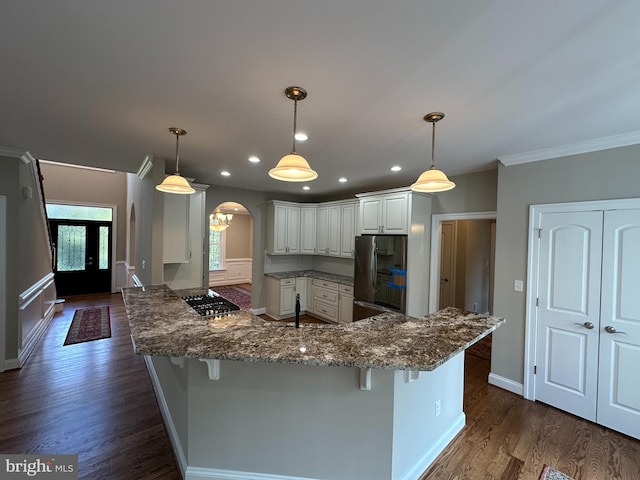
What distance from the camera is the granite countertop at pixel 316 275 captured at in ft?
16.5

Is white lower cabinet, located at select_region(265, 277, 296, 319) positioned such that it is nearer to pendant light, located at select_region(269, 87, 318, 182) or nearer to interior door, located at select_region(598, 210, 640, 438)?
pendant light, located at select_region(269, 87, 318, 182)

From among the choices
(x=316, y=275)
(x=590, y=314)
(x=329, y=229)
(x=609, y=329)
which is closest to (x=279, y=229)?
(x=329, y=229)

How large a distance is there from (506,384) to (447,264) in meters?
2.56

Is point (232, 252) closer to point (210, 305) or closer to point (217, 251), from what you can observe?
point (217, 251)

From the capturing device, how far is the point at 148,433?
7.22 feet

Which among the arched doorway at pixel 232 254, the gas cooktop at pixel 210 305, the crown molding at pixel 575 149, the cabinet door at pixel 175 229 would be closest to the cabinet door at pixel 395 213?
the crown molding at pixel 575 149

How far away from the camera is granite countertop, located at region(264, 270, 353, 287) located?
5037mm

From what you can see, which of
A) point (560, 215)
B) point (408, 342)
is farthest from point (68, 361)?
point (560, 215)

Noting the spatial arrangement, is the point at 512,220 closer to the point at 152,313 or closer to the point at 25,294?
the point at 152,313

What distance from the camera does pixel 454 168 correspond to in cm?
342

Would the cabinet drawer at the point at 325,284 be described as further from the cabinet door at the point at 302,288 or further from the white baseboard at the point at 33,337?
the white baseboard at the point at 33,337

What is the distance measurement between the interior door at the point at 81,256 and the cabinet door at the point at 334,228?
21.3 feet

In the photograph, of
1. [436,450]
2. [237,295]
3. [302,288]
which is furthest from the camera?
[237,295]

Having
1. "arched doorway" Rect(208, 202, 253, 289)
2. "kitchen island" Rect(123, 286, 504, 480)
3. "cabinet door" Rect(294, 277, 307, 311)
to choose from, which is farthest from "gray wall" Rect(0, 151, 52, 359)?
"arched doorway" Rect(208, 202, 253, 289)
